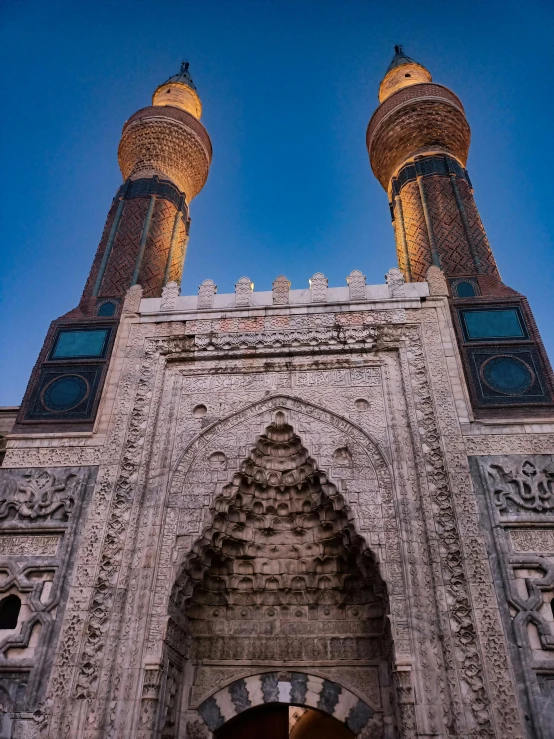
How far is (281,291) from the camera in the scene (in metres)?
6.80

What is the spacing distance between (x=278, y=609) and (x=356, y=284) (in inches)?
149

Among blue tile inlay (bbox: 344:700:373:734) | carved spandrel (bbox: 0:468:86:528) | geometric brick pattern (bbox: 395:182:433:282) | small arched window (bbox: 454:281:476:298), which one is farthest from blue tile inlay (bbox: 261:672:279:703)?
geometric brick pattern (bbox: 395:182:433:282)

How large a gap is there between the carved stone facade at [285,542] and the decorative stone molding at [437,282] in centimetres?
12

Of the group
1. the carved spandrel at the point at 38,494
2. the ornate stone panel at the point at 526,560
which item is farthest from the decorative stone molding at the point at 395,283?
the carved spandrel at the point at 38,494

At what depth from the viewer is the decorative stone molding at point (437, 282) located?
256 inches

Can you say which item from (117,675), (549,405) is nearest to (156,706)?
(117,675)

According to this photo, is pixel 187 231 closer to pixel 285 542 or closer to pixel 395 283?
pixel 395 283

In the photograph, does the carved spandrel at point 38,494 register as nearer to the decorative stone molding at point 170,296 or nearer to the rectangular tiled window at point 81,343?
the rectangular tiled window at point 81,343

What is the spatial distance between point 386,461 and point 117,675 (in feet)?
9.81

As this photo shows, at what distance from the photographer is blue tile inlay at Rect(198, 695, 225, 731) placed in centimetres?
494

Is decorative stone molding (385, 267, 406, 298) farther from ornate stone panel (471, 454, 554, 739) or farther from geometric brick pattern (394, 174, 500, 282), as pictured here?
ornate stone panel (471, 454, 554, 739)

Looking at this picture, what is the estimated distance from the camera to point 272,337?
636cm

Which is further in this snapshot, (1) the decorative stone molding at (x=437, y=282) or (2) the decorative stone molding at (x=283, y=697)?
(1) the decorative stone molding at (x=437, y=282)

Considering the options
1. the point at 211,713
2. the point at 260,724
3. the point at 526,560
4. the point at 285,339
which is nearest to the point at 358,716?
the point at 260,724
